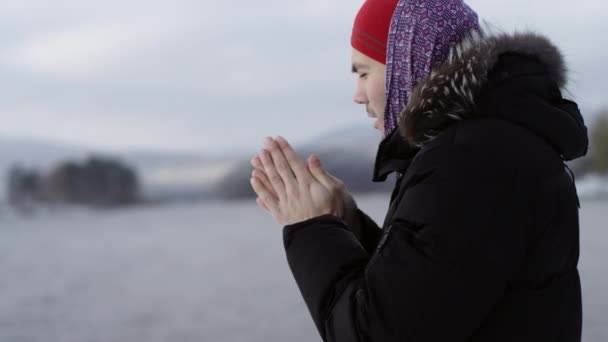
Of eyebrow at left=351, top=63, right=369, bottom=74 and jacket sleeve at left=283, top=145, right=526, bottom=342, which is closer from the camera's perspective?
jacket sleeve at left=283, top=145, right=526, bottom=342

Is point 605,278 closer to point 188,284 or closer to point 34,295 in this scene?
point 188,284

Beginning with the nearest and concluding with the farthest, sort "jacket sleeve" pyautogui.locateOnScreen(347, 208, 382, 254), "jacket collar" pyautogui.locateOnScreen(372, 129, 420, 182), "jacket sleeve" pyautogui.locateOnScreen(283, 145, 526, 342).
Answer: "jacket sleeve" pyautogui.locateOnScreen(283, 145, 526, 342) < "jacket collar" pyautogui.locateOnScreen(372, 129, 420, 182) < "jacket sleeve" pyautogui.locateOnScreen(347, 208, 382, 254)

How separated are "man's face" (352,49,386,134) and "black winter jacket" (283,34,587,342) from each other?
0.27 ft

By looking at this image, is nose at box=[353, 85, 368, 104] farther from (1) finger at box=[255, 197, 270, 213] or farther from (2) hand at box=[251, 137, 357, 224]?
(1) finger at box=[255, 197, 270, 213]

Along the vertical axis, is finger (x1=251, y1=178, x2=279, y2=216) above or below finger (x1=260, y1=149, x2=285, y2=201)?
below

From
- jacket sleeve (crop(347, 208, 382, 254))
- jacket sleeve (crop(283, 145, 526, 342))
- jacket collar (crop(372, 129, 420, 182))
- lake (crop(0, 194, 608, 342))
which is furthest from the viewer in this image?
lake (crop(0, 194, 608, 342))

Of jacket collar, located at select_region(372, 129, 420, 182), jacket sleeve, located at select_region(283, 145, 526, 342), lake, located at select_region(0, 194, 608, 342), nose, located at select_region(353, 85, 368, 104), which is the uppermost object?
nose, located at select_region(353, 85, 368, 104)

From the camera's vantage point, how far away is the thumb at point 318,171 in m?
0.90

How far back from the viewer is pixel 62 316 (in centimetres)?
388

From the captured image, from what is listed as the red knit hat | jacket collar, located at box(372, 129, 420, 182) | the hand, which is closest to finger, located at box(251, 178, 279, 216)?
the hand

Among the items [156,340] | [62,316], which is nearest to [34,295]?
[62,316]

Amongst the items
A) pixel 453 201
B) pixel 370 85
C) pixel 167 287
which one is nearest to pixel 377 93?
pixel 370 85

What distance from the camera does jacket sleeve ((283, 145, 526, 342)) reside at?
70 cm

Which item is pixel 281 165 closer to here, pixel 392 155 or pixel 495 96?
pixel 392 155
